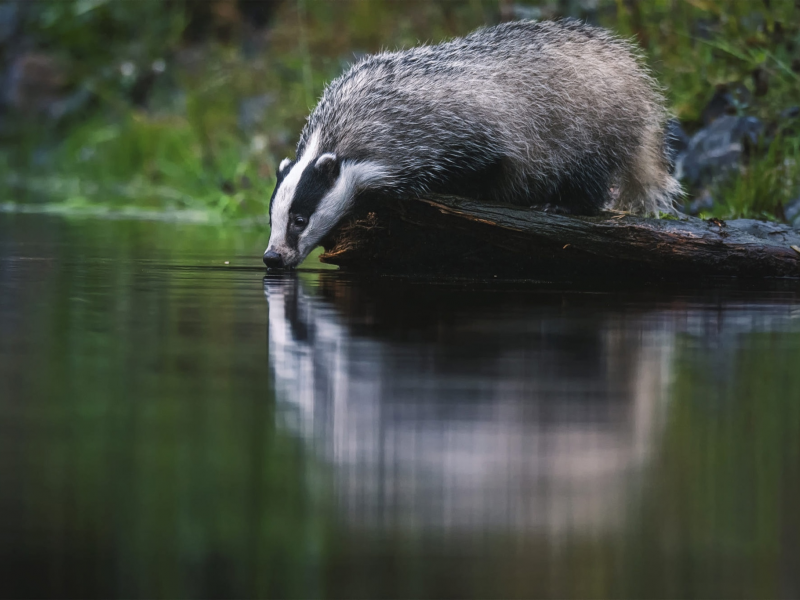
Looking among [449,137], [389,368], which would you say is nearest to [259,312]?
[389,368]

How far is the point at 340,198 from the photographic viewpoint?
536 cm

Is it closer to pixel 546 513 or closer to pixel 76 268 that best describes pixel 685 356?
pixel 546 513

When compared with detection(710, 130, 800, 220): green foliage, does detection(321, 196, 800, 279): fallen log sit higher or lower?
lower

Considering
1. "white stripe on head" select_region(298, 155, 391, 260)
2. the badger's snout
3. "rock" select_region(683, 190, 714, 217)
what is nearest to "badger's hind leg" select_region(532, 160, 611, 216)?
"white stripe on head" select_region(298, 155, 391, 260)

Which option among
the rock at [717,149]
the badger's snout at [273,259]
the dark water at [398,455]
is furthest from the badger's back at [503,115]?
the dark water at [398,455]

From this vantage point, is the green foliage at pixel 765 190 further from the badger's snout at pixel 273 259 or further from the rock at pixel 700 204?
the badger's snout at pixel 273 259

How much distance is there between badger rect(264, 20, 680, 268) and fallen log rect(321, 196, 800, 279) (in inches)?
9.7

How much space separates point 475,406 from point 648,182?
4323 mm

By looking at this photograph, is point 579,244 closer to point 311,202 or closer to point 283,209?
point 311,202

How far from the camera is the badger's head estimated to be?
536cm

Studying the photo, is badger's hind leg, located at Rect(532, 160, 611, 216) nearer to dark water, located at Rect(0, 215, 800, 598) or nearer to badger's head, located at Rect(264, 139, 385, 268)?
badger's head, located at Rect(264, 139, 385, 268)

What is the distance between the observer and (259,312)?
4004 mm

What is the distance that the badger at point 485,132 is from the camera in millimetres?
5438

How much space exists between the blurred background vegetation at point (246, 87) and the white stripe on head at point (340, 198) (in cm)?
230
